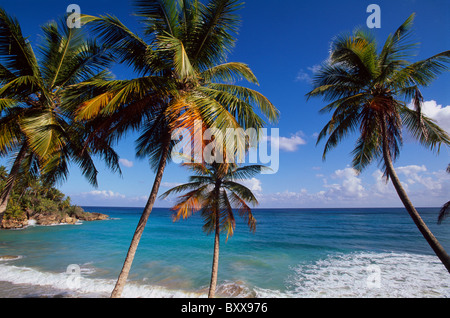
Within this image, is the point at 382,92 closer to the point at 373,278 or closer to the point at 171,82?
the point at 171,82

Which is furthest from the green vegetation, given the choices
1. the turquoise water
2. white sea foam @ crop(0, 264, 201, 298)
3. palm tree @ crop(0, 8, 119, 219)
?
palm tree @ crop(0, 8, 119, 219)

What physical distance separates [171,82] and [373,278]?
56.3ft

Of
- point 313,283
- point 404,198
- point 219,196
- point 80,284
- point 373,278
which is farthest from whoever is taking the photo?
point 373,278

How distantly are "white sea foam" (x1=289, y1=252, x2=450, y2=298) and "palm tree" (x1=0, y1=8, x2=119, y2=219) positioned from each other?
1265 centimetres

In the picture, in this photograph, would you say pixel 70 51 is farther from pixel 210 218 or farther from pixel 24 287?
pixel 24 287

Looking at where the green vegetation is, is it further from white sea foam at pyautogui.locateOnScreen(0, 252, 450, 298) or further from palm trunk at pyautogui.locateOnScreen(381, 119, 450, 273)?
palm trunk at pyautogui.locateOnScreen(381, 119, 450, 273)

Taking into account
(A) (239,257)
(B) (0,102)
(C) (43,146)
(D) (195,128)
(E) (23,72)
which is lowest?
(A) (239,257)

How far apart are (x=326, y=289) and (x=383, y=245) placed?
61.8 ft

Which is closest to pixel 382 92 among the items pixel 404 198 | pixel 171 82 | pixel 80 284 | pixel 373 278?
pixel 404 198

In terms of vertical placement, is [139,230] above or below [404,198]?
below

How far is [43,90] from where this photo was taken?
5.70 m

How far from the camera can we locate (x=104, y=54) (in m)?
6.27

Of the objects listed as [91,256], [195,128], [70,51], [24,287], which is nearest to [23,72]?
[70,51]

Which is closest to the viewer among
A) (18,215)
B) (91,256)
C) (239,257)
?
(91,256)
